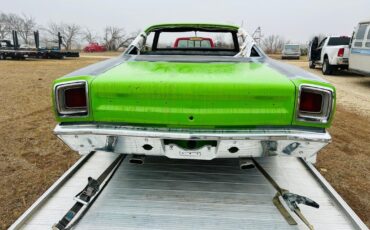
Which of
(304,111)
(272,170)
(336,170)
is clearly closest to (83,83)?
(304,111)

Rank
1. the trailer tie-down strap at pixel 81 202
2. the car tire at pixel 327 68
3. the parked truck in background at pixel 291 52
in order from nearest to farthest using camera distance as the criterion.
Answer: the trailer tie-down strap at pixel 81 202
the car tire at pixel 327 68
the parked truck in background at pixel 291 52

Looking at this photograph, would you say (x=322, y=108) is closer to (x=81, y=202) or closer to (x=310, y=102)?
(x=310, y=102)

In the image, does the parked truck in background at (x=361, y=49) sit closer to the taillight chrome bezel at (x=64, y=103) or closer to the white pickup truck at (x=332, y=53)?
the white pickup truck at (x=332, y=53)

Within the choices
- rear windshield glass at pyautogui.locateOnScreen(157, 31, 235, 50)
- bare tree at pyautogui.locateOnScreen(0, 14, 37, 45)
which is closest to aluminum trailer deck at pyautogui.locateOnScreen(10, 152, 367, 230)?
rear windshield glass at pyautogui.locateOnScreen(157, 31, 235, 50)

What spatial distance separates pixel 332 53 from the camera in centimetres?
1209

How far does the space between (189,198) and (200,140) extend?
54 centimetres

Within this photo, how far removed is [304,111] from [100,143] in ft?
4.71

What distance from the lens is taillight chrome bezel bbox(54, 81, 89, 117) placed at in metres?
2.17

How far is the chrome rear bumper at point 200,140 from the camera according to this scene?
2.09 metres

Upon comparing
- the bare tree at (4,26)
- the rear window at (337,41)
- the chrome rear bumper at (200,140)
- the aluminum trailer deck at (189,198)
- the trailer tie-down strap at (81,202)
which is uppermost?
the bare tree at (4,26)

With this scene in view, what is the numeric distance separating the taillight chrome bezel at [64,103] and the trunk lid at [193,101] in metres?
0.07

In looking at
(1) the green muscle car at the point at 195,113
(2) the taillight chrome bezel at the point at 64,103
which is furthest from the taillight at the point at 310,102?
(2) the taillight chrome bezel at the point at 64,103

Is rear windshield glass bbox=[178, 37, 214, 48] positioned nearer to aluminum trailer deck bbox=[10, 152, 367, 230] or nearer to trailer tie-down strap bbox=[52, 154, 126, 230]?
aluminum trailer deck bbox=[10, 152, 367, 230]

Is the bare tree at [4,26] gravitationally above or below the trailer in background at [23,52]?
above
